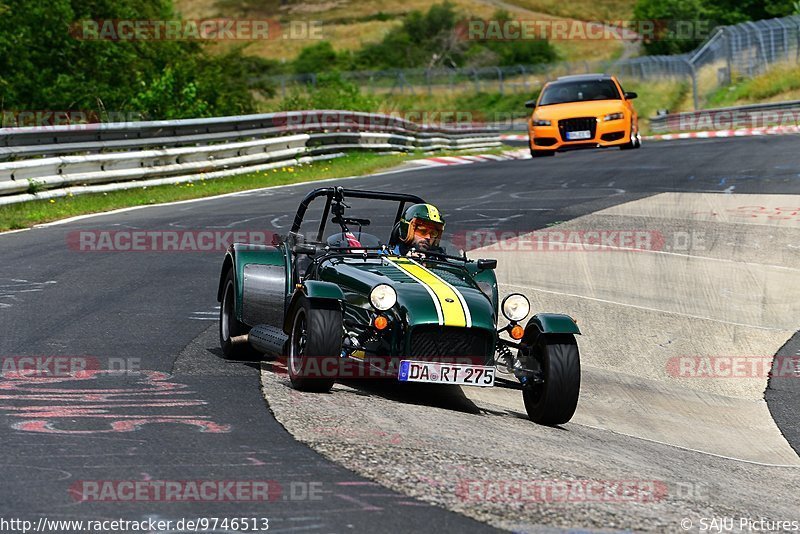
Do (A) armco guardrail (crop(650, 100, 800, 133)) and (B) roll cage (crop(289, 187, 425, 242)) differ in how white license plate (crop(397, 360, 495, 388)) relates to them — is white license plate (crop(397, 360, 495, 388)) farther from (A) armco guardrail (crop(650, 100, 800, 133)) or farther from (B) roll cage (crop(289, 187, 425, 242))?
(A) armco guardrail (crop(650, 100, 800, 133))

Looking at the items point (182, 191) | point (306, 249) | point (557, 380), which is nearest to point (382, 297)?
point (557, 380)

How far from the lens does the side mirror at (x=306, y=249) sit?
9500 millimetres

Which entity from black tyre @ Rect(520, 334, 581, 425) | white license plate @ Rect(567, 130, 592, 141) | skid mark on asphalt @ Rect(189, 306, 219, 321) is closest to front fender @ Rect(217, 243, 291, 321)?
skid mark on asphalt @ Rect(189, 306, 219, 321)

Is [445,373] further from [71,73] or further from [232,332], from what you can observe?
[71,73]

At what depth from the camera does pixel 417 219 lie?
9.36m

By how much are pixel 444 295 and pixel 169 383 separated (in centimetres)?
187

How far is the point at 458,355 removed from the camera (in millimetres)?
8031

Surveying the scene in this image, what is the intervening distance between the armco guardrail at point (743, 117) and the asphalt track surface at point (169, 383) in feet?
65.5

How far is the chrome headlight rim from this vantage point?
26311mm

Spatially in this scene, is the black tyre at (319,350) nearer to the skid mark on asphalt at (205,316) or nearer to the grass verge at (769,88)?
the skid mark on asphalt at (205,316)

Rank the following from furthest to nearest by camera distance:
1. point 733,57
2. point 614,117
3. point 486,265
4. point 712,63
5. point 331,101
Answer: point 712,63 < point 733,57 < point 331,101 < point 614,117 < point 486,265

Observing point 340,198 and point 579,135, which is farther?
point 579,135

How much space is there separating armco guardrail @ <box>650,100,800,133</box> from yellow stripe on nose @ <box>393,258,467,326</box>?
33.8m

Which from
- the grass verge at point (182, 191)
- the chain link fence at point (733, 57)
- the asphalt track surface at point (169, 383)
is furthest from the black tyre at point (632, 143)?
the chain link fence at point (733, 57)
